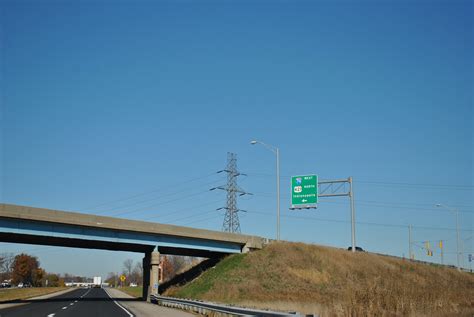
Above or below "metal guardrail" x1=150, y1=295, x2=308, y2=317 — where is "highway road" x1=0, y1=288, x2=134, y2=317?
below

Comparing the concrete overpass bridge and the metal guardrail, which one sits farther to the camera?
the concrete overpass bridge

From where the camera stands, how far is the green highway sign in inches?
1986

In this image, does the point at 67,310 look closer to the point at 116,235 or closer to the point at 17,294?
the point at 116,235

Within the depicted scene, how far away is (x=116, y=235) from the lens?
4894cm

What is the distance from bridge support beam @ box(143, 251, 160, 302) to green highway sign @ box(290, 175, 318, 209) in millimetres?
14730

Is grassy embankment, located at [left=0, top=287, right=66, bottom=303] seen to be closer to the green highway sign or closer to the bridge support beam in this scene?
the bridge support beam

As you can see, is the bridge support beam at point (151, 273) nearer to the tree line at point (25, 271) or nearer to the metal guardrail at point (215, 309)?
the metal guardrail at point (215, 309)

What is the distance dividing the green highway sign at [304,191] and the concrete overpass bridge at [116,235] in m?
10.5

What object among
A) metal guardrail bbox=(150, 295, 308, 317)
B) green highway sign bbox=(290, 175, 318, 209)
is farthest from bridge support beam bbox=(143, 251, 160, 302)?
green highway sign bbox=(290, 175, 318, 209)

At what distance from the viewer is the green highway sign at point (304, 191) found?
5044 centimetres

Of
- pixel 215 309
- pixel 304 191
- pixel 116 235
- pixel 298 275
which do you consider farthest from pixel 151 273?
pixel 215 309

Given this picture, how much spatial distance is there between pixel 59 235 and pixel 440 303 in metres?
33.3

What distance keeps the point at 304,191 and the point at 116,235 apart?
18767 mm

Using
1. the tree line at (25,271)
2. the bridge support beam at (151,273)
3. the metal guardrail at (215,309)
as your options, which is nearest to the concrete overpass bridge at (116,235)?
the bridge support beam at (151,273)
